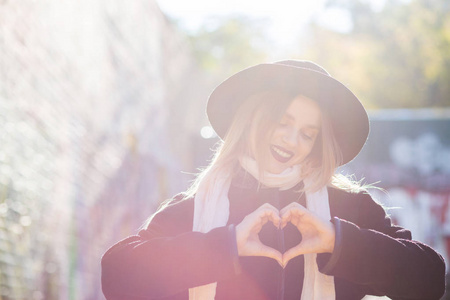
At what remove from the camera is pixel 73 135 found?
236 inches

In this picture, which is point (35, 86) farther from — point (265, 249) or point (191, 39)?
point (191, 39)

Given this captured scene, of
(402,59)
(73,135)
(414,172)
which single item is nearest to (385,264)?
(73,135)

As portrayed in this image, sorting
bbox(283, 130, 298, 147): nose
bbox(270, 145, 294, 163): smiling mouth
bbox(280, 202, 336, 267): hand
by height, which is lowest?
bbox(280, 202, 336, 267): hand

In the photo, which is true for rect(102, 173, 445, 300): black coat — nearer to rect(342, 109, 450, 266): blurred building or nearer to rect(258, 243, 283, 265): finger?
rect(258, 243, 283, 265): finger

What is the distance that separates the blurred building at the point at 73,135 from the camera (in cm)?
459

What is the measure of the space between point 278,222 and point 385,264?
1.17ft

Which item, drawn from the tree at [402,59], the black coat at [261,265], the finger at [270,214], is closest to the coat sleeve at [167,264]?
the black coat at [261,265]

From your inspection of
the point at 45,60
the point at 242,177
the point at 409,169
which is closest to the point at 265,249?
the point at 242,177

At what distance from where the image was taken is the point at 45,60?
530 cm

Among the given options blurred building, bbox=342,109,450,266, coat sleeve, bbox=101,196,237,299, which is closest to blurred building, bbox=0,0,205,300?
coat sleeve, bbox=101,196,237,299

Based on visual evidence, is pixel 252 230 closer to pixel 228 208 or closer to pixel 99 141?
pixel 228 208

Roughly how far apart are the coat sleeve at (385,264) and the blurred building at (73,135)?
113 inches

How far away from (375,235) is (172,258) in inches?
24.9

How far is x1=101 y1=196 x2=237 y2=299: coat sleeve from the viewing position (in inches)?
77.6
